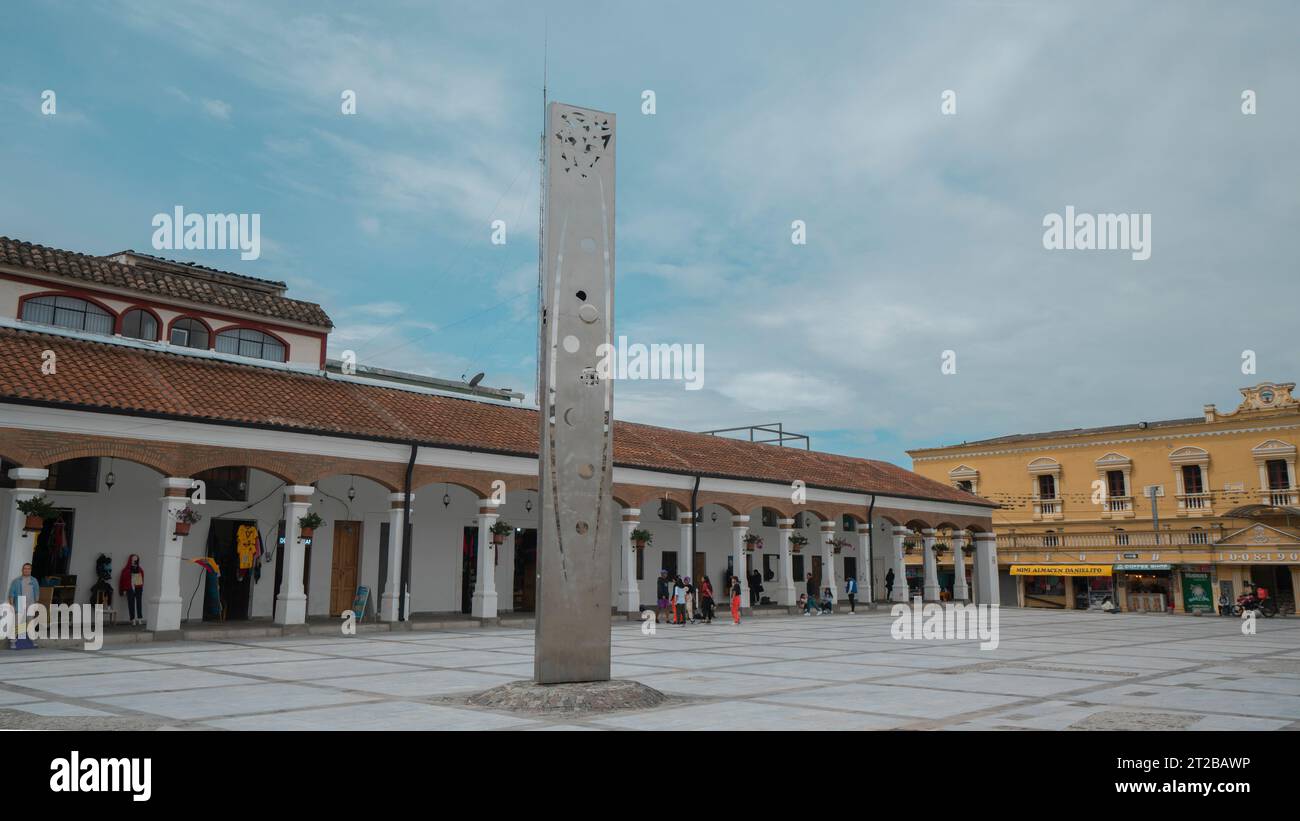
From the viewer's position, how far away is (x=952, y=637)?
2153cm

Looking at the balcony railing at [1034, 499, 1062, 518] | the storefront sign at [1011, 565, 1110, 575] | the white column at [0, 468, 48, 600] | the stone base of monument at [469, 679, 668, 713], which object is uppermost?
the balcony railing at [1034, 499, 1062, 518]

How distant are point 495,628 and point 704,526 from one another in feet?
41.7

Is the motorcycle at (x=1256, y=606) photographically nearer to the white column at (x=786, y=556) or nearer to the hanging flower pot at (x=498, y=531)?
the white column at (x=786, y=556)

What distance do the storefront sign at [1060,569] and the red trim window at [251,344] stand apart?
32.8m

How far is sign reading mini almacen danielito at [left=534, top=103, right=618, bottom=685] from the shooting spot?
1014 cm

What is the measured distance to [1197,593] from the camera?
37.1m

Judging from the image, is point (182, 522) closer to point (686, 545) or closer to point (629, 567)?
point (629, 567)

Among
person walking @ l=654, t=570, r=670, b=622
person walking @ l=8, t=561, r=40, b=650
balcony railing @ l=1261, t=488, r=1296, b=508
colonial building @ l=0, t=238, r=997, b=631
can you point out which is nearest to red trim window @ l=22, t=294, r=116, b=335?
colonial building @ l=0, t=238, r=997, b=631

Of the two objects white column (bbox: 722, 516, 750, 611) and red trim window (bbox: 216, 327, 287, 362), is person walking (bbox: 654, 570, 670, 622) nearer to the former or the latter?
white column (bbox: 722, 516, 750, 611)

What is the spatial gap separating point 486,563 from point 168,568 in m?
7.75

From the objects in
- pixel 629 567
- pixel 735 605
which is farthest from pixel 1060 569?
pixel 629 567

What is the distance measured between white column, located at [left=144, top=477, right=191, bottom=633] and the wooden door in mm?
5670
